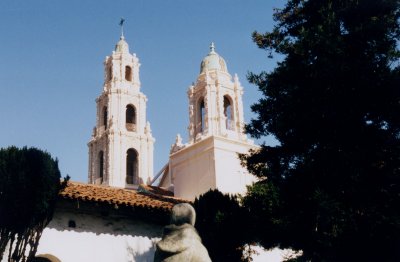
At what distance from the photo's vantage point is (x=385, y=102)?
12758 millimetres

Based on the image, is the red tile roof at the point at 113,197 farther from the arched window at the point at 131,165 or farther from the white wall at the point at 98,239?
the arched window at the point at 131,165

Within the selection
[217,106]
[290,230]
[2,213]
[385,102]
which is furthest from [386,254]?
[217,106]

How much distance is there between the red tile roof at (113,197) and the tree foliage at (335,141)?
3.42 meters

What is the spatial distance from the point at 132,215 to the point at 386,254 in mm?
7275

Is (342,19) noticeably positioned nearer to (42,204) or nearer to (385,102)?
(385,102)

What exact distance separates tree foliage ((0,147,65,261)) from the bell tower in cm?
3393

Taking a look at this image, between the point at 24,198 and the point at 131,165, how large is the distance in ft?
126

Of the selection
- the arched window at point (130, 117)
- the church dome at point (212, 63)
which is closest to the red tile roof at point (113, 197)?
the church dome at point (212, 63)

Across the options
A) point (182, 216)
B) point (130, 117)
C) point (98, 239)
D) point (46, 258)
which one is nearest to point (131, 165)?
point (130, 117)

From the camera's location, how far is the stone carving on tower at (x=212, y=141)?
2916 cm

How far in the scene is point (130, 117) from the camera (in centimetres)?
5141

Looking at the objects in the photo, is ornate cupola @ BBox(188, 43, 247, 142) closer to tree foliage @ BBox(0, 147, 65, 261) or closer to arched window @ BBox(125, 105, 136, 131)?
A: arched window @ BBox(125, 105, 136, 131)

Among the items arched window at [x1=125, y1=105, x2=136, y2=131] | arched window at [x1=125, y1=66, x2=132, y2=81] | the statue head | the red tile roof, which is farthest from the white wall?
arched window at [x1=125, y1=66, x2=132, y2=81]

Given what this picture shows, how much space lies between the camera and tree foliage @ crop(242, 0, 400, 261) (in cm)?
1186
